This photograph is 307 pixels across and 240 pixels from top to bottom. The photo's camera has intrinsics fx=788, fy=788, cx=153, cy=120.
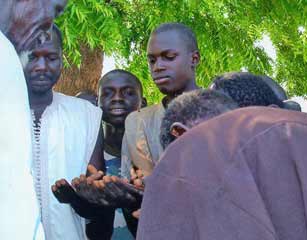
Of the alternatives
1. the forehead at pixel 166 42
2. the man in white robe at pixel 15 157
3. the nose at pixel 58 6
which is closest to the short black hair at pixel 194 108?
the nose at pixel 58 6

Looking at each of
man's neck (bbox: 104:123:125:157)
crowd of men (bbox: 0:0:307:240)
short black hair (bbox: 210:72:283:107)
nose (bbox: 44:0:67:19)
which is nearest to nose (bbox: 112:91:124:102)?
man's neck (bbox: 104:123:125:157)

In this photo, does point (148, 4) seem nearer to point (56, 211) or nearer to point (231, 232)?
point (56, 211)

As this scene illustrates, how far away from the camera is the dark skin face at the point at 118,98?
14.7 ft

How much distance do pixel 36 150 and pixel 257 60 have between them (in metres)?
4.83

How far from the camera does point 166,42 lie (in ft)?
13.2

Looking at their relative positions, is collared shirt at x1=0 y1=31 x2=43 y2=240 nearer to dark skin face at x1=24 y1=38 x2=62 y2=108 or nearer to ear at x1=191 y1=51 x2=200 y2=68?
dark skin face at x1=24 y1=38 x2=62 y2=108

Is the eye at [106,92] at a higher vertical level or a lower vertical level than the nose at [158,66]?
lower

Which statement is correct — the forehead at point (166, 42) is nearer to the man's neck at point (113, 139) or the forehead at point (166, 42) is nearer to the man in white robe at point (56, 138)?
the man in white robe at point (56, 138)

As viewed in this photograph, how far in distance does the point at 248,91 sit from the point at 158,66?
4.05 feet

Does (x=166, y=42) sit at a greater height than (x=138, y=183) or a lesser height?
greater

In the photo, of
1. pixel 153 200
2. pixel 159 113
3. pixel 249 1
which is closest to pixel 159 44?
pixel 159 113

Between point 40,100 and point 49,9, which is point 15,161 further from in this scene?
point 40,100

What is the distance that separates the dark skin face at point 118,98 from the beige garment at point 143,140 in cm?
63

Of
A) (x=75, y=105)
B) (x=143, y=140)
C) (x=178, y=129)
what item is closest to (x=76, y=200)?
(x=143, y=140)
